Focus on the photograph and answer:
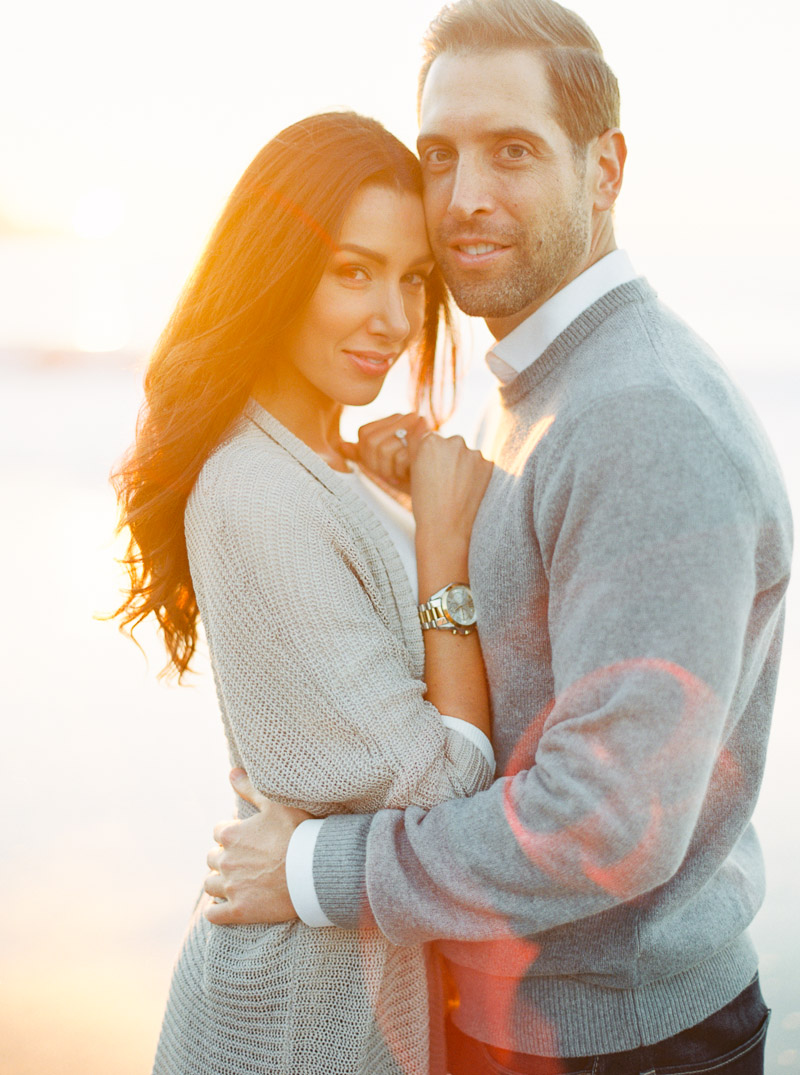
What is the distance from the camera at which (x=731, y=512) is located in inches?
44.0

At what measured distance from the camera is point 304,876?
141 cm

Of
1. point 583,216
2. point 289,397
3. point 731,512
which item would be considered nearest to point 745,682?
point 731,512

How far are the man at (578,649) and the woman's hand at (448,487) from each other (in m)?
0.07

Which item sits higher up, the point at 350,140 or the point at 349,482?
the point at 350,140

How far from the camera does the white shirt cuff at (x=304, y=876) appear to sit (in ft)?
4.59

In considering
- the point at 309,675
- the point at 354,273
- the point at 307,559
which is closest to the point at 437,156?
the point at 354,273

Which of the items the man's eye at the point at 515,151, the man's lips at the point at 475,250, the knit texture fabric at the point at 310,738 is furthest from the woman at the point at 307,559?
the man's eye at the point at 515,151

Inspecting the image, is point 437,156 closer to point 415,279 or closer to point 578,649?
point 415,279

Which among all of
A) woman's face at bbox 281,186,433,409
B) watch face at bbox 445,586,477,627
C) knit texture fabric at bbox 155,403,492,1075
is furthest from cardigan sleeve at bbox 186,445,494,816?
woman's face at bbox 281,186,433,409

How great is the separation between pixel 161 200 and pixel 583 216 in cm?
1667

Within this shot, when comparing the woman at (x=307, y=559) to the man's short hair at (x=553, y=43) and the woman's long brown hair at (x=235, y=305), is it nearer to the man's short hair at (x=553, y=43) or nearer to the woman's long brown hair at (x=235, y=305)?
the woman's long brown hair at (x=235, y=305)

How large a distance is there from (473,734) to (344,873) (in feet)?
0.96

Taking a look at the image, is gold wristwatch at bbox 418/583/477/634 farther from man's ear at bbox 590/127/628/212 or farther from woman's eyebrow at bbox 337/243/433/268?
man's ear at bbox 590/127/628/212

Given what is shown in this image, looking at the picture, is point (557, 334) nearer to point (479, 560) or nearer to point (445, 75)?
point (479, 560)
